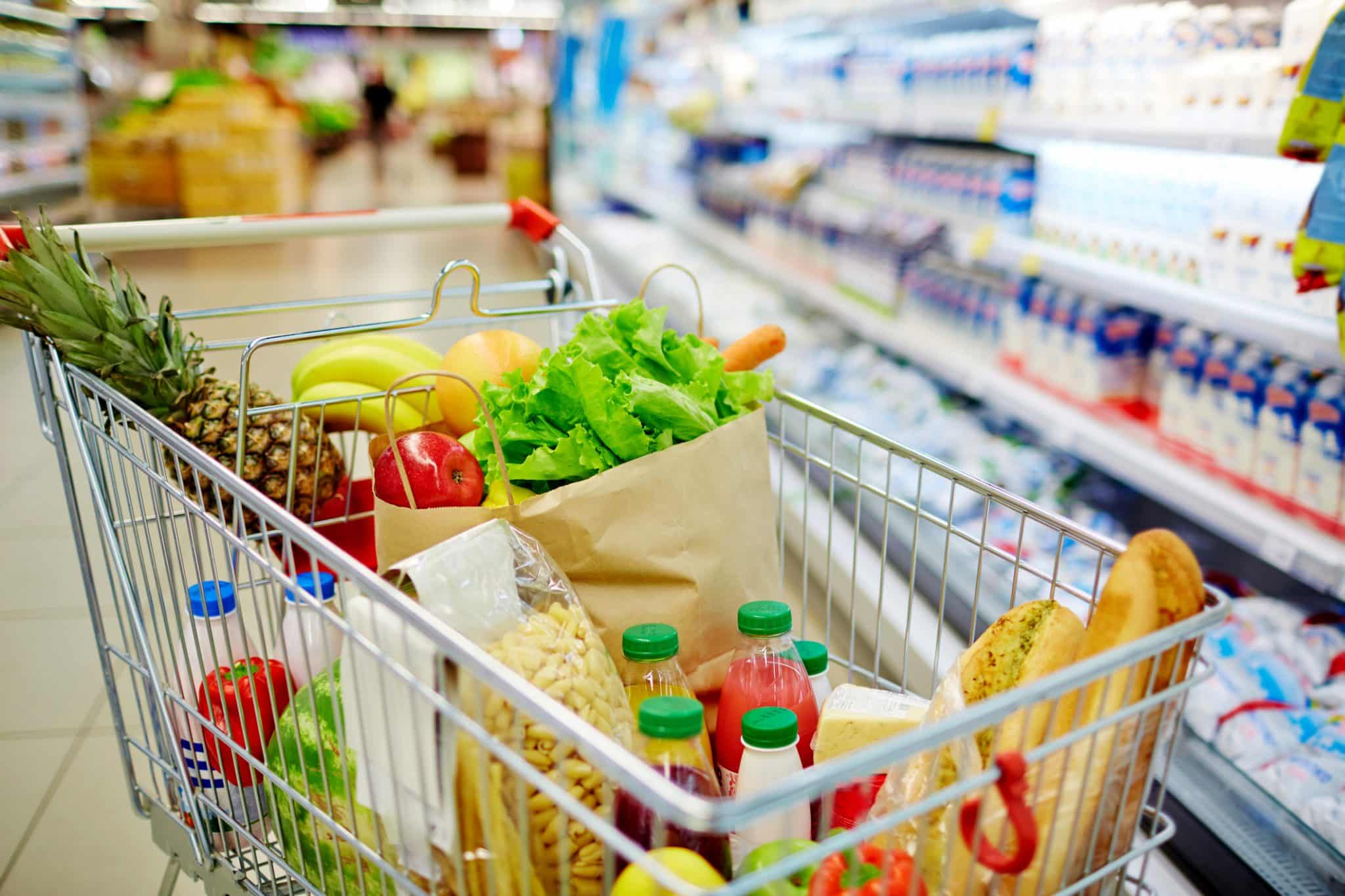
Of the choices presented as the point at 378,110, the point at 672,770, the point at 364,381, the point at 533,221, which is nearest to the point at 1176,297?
the point at 533,221

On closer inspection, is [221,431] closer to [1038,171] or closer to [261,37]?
[1038,171]

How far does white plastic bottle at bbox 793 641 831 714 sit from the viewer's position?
113 centimetres

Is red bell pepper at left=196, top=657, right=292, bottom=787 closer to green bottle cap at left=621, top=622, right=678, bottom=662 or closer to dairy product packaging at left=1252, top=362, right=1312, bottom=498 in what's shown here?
green bottle cap at left=621, top=622, right=678, bottom=662

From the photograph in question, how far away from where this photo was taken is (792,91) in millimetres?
4340

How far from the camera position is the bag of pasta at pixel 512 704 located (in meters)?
0.79

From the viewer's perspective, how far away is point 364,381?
151 centimetres

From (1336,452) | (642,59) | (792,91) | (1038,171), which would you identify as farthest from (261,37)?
(1336,452)

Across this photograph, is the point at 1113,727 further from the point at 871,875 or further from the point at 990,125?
the point at 990,125

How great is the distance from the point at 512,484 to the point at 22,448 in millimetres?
3348

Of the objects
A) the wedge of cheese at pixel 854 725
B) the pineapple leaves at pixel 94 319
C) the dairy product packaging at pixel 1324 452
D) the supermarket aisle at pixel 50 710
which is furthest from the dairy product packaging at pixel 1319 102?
the supermarket aisle at pixel 50 710

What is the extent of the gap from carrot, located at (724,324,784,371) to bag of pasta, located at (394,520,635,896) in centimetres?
46

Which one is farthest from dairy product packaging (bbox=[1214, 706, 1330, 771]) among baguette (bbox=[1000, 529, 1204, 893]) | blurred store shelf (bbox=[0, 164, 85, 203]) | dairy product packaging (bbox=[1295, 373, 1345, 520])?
blurred store shelf (bbox=[0, 164, 85, 203])

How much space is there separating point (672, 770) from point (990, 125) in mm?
2378

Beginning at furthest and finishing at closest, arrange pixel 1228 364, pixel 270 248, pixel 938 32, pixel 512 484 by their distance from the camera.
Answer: pixel 270 248
pixel 938 32
pixel 1228 364
pixel 512 484
